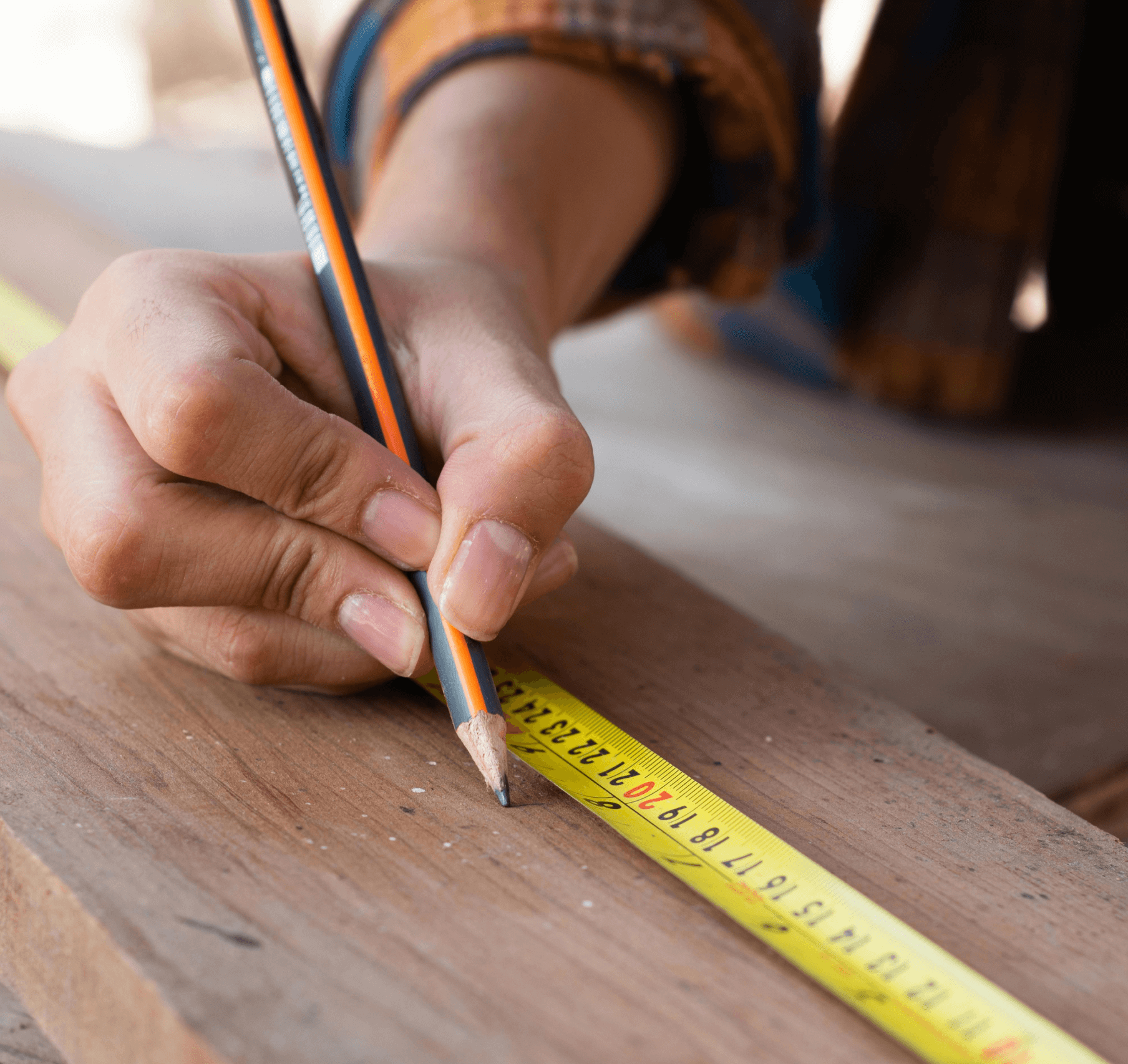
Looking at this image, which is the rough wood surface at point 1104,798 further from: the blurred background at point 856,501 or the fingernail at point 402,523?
the fingernail at point 402,523

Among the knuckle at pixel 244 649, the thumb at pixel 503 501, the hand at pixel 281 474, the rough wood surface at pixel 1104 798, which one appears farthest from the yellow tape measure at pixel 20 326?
the rough wood surface at pixel 1104 798

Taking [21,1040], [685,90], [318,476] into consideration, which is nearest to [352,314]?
[318,476]

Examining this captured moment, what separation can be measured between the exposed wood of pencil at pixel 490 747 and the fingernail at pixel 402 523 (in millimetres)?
111

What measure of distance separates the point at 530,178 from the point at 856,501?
667 mm

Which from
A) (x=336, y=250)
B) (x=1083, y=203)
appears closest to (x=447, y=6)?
(x=336, y=250)

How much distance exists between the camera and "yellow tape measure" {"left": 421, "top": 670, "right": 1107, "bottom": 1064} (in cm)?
46

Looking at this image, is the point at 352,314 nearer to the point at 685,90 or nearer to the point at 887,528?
the point at 685,90

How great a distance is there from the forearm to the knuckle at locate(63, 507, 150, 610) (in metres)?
0.32

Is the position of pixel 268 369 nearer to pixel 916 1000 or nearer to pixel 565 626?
pixel 565 626

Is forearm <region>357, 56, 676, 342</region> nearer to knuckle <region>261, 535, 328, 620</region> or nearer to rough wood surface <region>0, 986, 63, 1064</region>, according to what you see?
knuckle <region>261, 535, 328, 620</region>

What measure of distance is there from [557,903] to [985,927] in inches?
8.9

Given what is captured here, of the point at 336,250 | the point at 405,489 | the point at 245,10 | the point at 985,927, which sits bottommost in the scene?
the point at 985,927

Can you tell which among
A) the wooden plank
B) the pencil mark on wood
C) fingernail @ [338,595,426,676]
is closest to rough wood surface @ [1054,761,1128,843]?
the wooden plank

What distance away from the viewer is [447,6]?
3.69 feet
